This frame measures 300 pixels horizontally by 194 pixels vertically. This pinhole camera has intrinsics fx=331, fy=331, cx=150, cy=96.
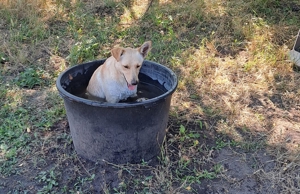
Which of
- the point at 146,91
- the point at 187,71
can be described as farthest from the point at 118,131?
the point at 187,71

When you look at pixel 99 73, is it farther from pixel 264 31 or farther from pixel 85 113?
pixel 264 31

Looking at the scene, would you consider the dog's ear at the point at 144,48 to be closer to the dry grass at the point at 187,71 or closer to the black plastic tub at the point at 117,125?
the black plastic tub at the point at 117,125

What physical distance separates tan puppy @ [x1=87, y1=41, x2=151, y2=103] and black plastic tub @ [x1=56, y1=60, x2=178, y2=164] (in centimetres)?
28

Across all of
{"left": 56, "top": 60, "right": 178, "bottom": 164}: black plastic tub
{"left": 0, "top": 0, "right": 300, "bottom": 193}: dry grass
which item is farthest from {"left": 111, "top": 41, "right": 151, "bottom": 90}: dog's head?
{"left": 0, "top": 0, "right": 300, "bottom": 193}: dry grass

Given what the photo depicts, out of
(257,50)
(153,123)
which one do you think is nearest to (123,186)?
(153,123)

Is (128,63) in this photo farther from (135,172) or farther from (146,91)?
(135,172)

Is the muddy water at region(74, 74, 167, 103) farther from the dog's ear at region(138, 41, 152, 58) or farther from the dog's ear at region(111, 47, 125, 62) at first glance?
the dog's ear at region(111, 47, 125, 62)

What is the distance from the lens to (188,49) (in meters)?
5.52

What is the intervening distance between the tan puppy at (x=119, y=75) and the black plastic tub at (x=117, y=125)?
0.93ft

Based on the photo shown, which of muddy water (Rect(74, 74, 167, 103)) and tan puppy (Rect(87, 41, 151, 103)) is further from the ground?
tan puppy (Rect(87, 41, 151, 103))

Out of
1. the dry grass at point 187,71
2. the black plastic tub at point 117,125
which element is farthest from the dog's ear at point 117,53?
the dry grass at point 187,71

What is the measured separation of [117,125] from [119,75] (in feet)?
2.06

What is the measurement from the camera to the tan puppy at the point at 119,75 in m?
3.16

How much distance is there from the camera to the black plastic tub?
2.78 m
